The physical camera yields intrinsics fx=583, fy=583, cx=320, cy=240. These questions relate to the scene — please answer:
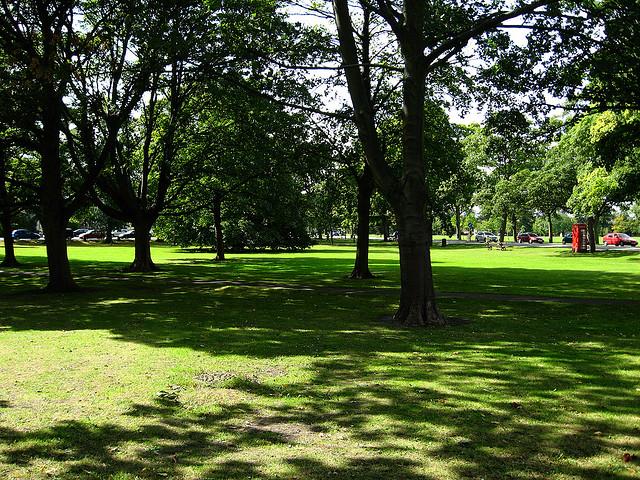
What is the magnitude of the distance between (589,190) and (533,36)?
29.8 metres

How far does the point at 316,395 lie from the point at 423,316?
6.25 m

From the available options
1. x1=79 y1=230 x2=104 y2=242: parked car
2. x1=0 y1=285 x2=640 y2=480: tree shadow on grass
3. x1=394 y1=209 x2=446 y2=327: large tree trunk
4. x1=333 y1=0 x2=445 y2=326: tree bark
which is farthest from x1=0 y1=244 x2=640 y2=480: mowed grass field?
x1=79 y1=230 x2=104 y2=242: parked car

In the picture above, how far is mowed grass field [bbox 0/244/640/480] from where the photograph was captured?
4.82 m

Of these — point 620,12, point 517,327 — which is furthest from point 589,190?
point 517,327

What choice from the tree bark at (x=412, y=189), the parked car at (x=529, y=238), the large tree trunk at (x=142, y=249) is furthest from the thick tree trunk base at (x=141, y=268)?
the parked car at (x=529, y=238)

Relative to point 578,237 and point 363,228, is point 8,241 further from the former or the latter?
point 578,237

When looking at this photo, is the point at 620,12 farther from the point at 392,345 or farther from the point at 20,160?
the point at 20,160

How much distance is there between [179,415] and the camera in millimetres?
6082

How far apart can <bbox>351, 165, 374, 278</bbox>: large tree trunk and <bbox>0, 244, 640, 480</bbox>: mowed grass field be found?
10.2 meters

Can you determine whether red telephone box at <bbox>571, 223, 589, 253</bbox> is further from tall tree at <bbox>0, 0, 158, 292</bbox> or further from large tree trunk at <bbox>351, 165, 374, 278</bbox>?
tall tree at <bbox>0, 0, 158, 292</bbox>

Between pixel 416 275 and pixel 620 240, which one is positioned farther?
pixel 620 240

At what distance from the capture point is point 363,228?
84.0ft

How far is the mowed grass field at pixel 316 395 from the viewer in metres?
4.82

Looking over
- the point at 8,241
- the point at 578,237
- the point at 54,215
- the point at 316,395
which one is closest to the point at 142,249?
the point at 8,241
